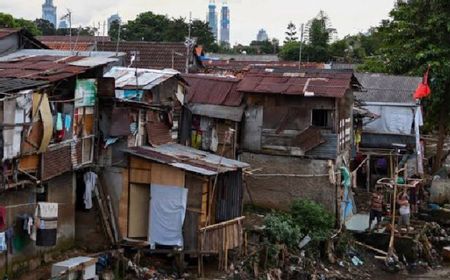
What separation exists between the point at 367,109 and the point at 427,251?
8754mm

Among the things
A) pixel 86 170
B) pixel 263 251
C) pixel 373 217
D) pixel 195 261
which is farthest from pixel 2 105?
pixel 373 217

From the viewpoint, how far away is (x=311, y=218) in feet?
64.9

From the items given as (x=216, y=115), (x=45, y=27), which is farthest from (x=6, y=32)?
(x=45, y=27)

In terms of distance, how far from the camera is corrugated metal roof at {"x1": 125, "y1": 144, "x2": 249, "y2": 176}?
16016 millimetres

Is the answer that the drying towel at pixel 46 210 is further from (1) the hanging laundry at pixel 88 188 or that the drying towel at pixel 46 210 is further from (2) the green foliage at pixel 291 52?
(2) the green foliage at pixel 291 52

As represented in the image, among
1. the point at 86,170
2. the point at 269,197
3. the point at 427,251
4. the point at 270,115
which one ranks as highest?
the point at 270,115

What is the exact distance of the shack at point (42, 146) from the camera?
41.7 ft

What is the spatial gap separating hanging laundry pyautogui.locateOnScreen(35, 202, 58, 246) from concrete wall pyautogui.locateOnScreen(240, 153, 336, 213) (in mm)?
9474

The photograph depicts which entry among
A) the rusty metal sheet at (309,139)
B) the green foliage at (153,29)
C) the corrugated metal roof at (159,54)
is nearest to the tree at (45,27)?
the green foliage at (153,29)

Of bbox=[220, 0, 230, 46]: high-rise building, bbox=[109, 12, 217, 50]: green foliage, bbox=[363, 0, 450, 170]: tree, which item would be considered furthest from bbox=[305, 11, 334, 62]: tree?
bbox=[220, 0, 230, 46]: high-rise building

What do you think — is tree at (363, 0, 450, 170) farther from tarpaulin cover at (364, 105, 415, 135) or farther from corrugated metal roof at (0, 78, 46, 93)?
corrugated metal roof at (0, 78, 46, 93)

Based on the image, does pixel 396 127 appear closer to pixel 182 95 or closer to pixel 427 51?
pixel 427 51

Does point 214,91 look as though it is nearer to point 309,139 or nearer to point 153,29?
point 309,139

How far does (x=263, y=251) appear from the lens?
688 inches
